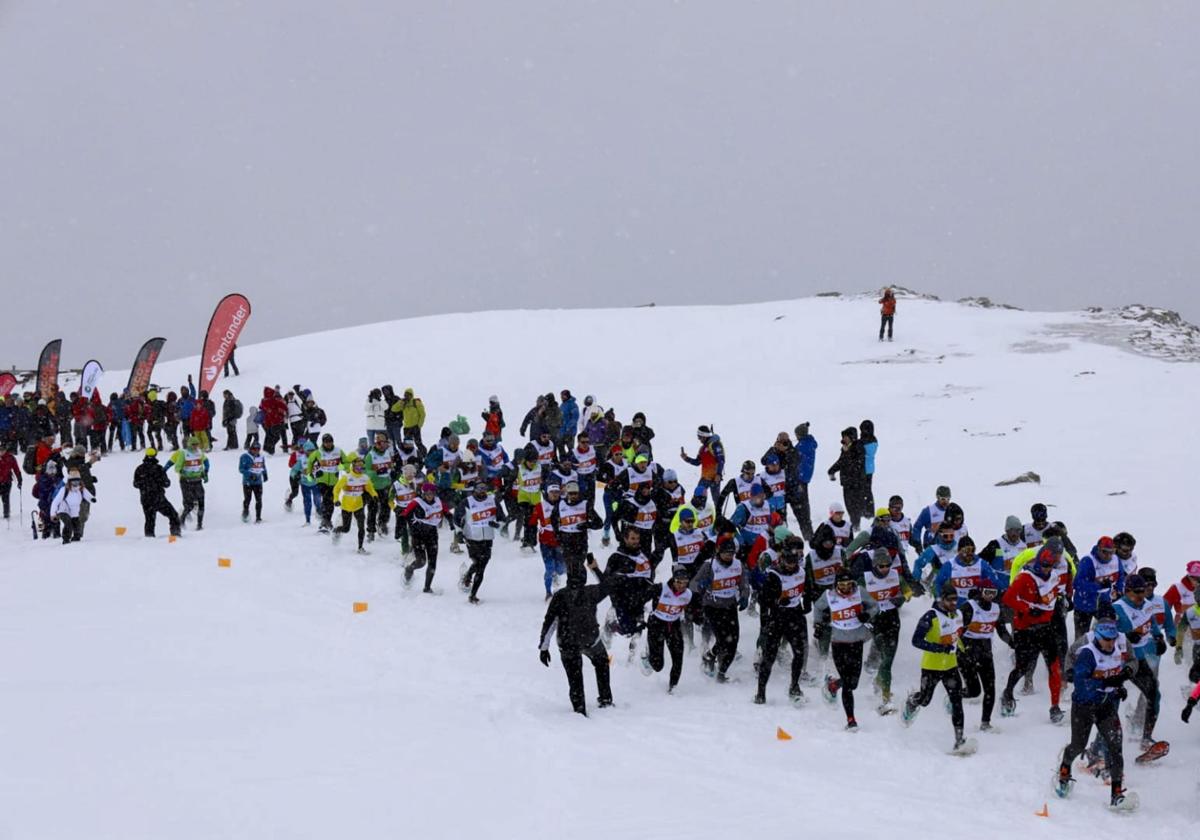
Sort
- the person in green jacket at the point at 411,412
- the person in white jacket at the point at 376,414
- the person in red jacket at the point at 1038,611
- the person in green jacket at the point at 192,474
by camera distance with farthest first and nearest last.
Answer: the person in white jacket at the point at 376,414 → the person in green jacket at the point at 411,412 → the person in green jacket at the point at 192,474 → the person in red jacket at the point at 1038,611

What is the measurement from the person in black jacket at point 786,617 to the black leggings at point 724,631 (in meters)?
0.51

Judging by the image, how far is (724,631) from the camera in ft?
36.3

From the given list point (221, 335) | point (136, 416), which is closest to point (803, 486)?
point (136, 416)

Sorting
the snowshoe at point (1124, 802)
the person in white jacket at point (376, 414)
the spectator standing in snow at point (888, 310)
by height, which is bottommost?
the snowshoe at point (1124, 802)

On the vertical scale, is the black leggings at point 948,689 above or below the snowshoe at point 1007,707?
above

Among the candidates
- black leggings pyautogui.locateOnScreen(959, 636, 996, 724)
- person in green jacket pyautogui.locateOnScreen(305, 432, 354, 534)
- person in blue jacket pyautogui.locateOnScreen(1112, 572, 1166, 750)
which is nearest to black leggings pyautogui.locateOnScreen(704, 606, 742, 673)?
black leggings pyautogui.locateOnScreen(959, 636, 996, 724)

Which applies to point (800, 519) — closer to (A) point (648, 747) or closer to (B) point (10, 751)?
(A) point (648, 747)

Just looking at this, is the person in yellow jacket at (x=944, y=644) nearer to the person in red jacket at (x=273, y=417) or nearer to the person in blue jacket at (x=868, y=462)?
the person in blue jacket at (x=868, y=462)

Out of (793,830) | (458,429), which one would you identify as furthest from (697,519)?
(458,429)

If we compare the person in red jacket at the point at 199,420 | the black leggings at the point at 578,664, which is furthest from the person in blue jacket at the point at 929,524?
the person in red jacket at the point at 199,420

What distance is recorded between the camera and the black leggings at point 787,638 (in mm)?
10539

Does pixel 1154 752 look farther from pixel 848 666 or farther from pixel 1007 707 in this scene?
pixel 848 666

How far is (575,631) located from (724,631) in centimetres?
195

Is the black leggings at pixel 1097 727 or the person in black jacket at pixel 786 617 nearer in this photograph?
the black leggings at pixel 1097 727
